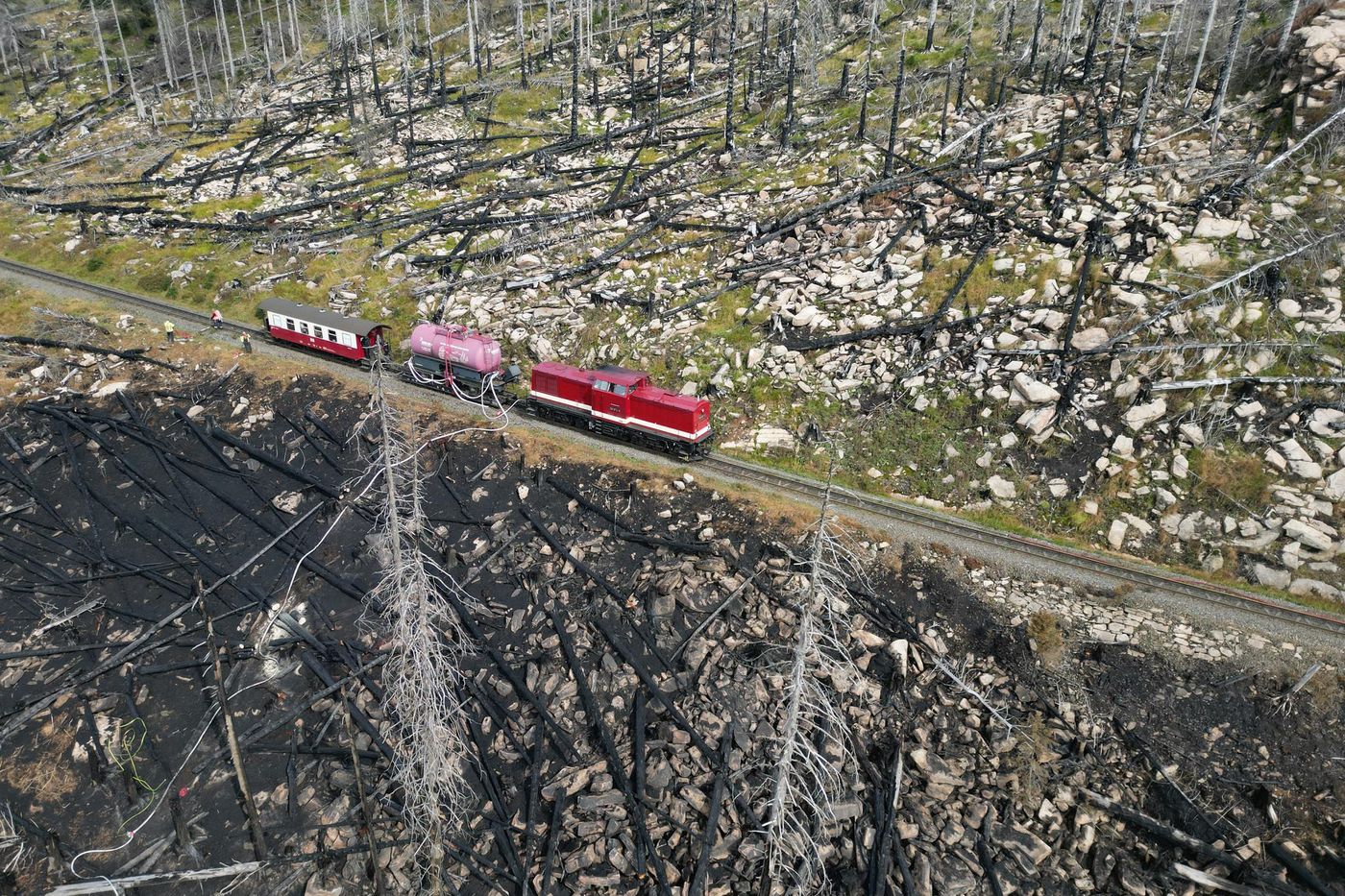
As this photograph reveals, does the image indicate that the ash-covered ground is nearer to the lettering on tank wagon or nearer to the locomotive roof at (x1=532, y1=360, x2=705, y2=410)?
the lettering on tank wagon

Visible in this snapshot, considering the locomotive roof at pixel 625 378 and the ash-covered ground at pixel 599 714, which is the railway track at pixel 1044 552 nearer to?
the ash-covered ground at pixel 599 714

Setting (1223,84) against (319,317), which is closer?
(1223,84)

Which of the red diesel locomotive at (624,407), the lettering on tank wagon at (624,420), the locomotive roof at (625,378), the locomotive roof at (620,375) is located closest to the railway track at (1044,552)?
the red diesel locomotive at (624,407)

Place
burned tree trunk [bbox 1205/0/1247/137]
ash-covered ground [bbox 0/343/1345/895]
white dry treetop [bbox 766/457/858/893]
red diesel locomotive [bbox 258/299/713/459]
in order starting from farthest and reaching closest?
burned tree trunk [bbox 1205/0/1247/137] → red diesel locomotive [bbox 258/299/713/459] → ash-covered ground [bbox 0/343/1345/895] → white dry treetop [bbox 766/457/858/893]

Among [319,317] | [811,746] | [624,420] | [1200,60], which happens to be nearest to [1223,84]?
[1200,60]

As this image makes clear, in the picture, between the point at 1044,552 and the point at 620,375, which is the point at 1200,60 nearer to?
the point at 1044,552

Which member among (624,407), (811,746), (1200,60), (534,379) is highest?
(1200,60)

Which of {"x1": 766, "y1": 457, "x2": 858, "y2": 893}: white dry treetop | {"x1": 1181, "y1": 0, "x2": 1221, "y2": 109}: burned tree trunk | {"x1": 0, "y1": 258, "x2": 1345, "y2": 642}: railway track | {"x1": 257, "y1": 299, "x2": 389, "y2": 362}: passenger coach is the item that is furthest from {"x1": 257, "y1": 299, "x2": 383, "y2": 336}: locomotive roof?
{"x1": 1181, "y1": 0, "x2": 1221, "y2": 109}: burned tree trunk
